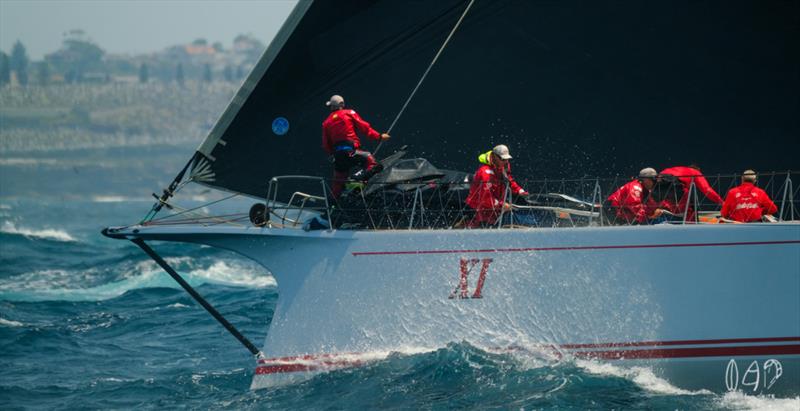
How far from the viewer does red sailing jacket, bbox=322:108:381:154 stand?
10.2 metres

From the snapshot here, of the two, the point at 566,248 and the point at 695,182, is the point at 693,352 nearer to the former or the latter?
the point at 566,248

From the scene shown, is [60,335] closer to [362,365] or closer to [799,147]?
[362,365]

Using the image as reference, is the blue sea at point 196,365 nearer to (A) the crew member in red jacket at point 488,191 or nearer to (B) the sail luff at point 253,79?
(A) the crew member in red jacket at point 488,191

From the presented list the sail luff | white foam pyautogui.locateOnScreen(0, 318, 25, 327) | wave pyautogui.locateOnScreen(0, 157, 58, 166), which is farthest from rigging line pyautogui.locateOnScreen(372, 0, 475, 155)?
wave pyautogui.locateOnScreen(0, 157, 58, 166)

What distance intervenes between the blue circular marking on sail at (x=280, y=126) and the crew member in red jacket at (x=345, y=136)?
1.60 feet

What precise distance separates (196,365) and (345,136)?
331 cm

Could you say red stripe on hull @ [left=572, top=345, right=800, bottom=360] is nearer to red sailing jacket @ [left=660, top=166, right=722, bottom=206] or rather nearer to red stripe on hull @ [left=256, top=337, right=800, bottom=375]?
red stripe on hull @ [left=256, top=337, right=800, bottom=375]

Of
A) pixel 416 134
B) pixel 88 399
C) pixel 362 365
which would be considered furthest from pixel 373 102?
pixel 88 399

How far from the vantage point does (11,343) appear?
1341 centimetres

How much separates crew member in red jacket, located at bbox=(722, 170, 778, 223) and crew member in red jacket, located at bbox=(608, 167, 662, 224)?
587mm

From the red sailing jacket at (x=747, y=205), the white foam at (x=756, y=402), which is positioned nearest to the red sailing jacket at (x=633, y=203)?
the red sailing jacket at (x=747, y=205)

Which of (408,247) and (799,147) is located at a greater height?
(799,147)

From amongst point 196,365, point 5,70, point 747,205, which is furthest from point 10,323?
point 5,70

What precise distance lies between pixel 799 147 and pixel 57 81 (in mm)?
164743
